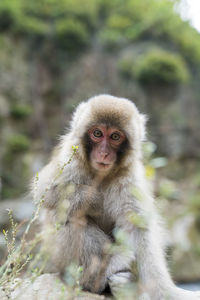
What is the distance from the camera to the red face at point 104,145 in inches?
141

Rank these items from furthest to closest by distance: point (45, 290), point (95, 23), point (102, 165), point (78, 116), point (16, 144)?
point (95, 23) → point (16, 144) → point (78, 116) → point (102, 165) → point (45, 290)

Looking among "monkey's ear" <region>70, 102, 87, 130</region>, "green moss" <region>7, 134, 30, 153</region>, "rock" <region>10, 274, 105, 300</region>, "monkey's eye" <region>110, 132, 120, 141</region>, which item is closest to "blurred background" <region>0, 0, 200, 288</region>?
"green moss" <region>7, 134, 30, 153</region>

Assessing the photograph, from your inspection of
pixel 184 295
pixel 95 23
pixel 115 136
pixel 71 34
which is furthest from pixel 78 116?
pixel 95 23

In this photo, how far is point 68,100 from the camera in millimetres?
10969

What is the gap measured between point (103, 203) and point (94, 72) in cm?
796

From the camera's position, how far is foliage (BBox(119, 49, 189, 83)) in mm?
10508

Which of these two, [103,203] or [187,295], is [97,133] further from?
[187,295]

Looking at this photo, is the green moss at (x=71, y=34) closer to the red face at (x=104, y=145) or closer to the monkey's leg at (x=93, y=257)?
the red face at (x=104, y=145)

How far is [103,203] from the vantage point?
372 centimetres

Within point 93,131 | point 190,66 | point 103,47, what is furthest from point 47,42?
point 93,131

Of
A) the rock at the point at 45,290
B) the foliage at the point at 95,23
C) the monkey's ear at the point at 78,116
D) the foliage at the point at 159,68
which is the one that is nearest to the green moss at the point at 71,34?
the foliage at the point at 95,23

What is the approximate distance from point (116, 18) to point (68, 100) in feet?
9.23

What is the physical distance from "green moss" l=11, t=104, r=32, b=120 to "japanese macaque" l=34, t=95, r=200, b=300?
276 inches

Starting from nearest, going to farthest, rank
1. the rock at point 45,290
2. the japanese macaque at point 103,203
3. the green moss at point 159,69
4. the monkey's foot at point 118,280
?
the rock at point 45,290 < the monkey's foot at point 118,280 < the japanese macaque at point 103,203 < the green moss at point 159,69
